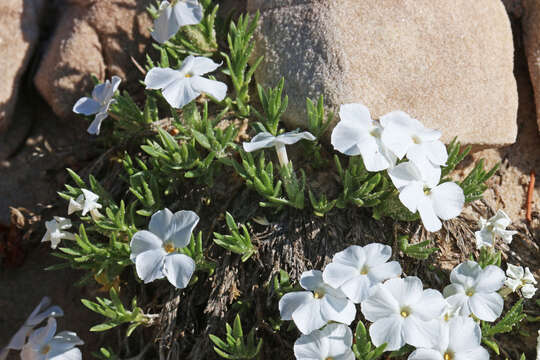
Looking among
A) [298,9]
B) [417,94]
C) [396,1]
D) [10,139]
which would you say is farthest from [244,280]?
[10,139]

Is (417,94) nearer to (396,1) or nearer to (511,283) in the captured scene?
(396,1)

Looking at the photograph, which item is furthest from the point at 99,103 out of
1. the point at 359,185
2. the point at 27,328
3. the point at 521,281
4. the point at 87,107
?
the point at 521,281

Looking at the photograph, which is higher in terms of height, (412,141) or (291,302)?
(412,141)

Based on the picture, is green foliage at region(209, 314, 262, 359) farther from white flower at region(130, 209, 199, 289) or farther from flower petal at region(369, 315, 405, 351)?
flower petal at region(369, 315, 405, 351)

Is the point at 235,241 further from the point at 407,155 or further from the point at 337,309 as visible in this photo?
the point at 407,155

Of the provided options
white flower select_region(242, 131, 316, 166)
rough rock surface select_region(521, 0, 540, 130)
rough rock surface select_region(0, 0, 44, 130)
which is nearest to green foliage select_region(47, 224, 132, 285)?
white flower select_region(242, 131, 316, 166)

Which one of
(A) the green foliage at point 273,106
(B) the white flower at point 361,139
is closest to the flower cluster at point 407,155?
(B) the white flower at point 361,139

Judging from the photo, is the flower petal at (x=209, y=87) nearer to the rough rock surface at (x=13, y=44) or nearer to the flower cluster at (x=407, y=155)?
the flower cluster at (x=407, y=155)
